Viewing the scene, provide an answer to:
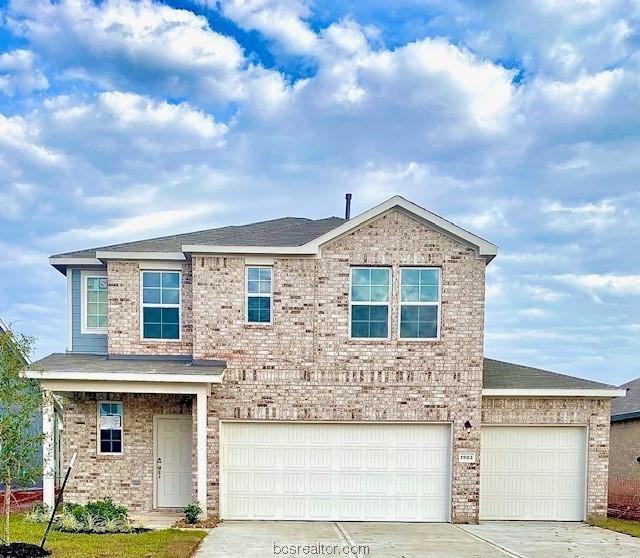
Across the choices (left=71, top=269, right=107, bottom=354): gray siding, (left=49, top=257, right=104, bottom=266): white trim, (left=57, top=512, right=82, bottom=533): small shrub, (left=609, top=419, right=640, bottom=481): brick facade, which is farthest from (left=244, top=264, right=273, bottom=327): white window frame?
(left=609, top=419, right=640, bottom=481): brick facade

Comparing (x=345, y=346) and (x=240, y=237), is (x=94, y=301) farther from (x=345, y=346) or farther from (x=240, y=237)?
(x=345, y=346)

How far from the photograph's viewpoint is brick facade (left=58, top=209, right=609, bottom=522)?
1268 centimetres

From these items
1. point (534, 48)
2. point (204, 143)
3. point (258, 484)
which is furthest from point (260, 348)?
point (534, 48)

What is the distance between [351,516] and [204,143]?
953 cm

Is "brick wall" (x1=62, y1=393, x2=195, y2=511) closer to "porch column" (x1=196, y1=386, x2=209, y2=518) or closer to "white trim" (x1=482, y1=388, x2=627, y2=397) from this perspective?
"porch column" (x1=196, y1=386, x2=209, y2=518)

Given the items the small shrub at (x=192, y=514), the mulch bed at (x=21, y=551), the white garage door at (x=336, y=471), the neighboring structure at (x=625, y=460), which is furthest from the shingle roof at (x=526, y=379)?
the mulch bed at (x=21, y=551)

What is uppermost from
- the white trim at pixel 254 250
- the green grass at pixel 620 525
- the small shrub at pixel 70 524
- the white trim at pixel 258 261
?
the white trim at pixel 254 250

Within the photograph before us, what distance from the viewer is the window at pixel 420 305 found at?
12.8m

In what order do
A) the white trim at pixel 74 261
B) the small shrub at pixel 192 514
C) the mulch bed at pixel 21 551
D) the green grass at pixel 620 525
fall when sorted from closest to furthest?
the mulch bed at pixel 21 551, the small shrub at pixel 192 514, the green grass at pixel 620 525, the white trim at pixel 74 261

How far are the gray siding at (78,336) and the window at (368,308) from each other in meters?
5.69

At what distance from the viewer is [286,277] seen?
1274 centimetres

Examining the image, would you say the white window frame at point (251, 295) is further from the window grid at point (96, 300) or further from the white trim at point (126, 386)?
the window grid at point (96, 300)

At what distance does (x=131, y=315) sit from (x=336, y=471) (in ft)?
17.8

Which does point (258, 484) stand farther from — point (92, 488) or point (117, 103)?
point (117, 103)
